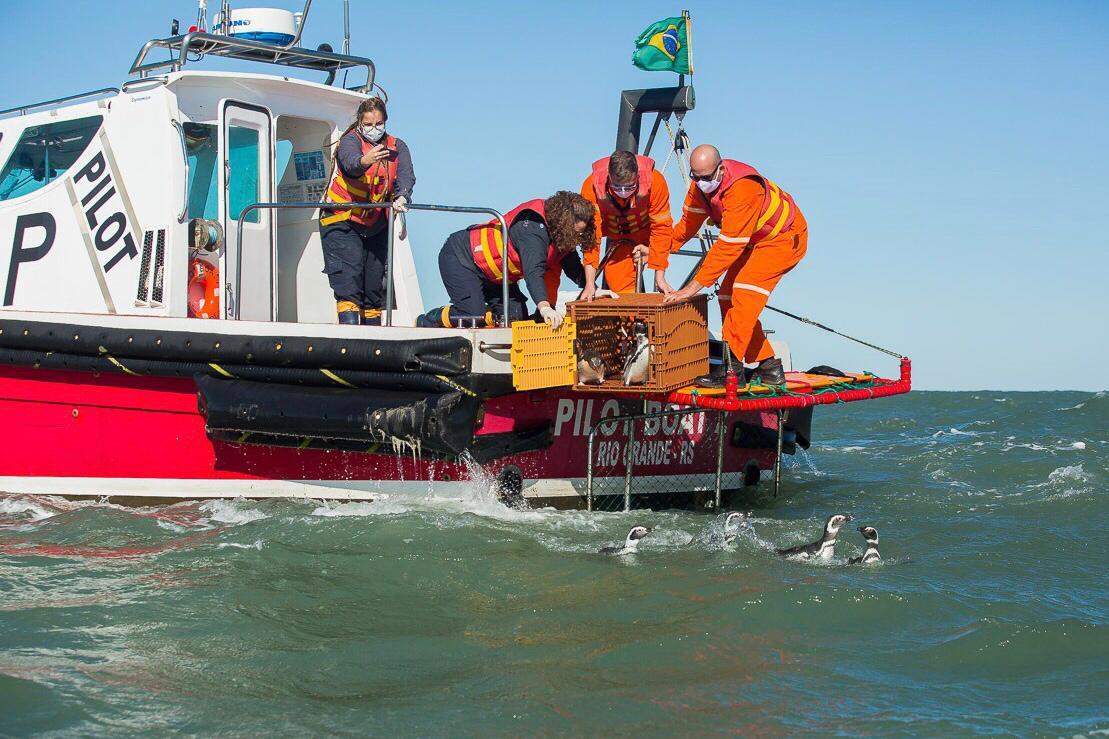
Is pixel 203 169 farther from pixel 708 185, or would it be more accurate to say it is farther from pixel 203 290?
pixel 708 185

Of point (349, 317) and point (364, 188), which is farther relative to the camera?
point (364, 188)

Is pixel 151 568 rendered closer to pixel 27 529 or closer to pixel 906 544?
pixel 27 529

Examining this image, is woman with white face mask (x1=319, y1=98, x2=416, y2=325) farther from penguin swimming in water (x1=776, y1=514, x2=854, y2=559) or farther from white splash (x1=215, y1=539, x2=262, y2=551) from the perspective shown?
penguin swimming in water (x1=776, y1=514, x2=854, y2=559)

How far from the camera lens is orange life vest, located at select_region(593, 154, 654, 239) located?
7.86 meters

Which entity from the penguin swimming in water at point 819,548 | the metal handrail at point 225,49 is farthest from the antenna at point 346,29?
the penguin swimming in water at point 819,548

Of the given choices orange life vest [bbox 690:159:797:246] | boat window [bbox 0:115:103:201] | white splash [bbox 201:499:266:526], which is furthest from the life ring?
orange life vest [bbox 690:159:797:246]

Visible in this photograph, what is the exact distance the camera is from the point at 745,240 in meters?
7.41

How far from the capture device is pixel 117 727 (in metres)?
3.88

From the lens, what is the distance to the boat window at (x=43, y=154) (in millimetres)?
7750

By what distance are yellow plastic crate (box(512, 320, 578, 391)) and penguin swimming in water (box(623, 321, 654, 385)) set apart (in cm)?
30

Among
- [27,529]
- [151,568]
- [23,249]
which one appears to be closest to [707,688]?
[151,568]

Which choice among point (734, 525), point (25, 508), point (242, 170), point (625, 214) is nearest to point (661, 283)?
point (625, 214)

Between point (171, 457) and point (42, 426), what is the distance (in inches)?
33.9

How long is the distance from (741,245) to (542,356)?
5.23ft
